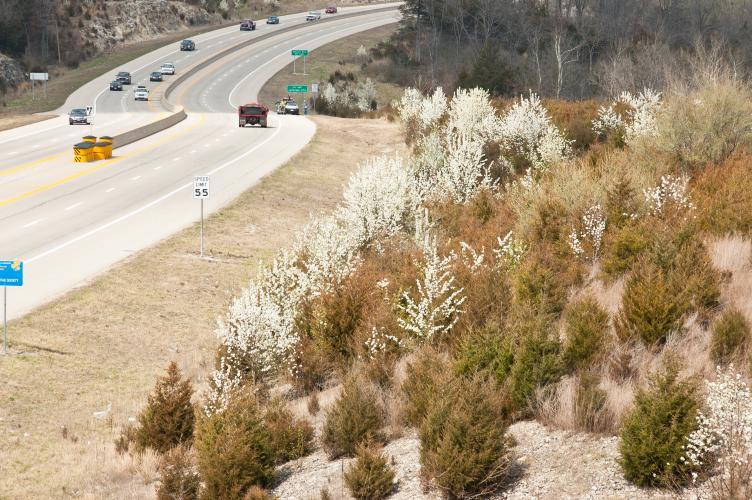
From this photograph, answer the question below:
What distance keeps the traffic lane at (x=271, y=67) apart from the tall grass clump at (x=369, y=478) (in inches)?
3083

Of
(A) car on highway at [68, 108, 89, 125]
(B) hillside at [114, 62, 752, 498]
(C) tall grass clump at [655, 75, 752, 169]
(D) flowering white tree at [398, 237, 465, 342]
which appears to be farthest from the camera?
(A) car on highway at [68, 108, 89, 125]

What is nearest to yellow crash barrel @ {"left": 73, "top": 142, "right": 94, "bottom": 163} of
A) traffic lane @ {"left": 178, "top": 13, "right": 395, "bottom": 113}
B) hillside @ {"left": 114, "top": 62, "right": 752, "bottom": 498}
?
hillside @ {"left": 114, "top": 62, "right": 752, "bottom": 498}

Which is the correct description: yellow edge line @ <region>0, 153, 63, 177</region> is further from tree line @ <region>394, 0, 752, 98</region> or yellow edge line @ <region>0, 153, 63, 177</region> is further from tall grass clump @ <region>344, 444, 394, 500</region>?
tree line @ <region>394, 0, 752, 98</region>

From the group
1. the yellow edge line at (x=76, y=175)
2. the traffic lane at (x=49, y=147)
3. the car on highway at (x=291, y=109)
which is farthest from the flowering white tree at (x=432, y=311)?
the car on highway at (x=291, y=109)

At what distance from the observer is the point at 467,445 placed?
9258 millimetres

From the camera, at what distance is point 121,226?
2941 cm

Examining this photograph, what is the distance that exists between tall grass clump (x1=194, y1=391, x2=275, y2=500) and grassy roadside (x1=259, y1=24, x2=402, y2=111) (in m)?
81.6

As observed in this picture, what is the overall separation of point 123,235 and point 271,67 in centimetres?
8644

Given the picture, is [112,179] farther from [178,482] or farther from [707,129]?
[178,482]

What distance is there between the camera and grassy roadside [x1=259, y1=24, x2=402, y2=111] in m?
100

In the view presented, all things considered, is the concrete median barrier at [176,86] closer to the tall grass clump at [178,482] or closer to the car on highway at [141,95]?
the car on highway at [141,95]

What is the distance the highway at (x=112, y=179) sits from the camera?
2495 centimetres

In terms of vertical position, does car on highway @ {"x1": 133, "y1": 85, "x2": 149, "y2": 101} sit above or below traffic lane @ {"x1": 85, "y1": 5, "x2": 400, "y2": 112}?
below

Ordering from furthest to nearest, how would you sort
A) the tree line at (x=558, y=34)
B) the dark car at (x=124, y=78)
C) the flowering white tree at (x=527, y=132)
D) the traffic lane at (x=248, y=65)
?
the dark car at (x=124, y=78) < the traffic lane at (x=248, y=65) < the tree line at (x=558, y=34) < the flowering white tree at (x=527, y=132)
